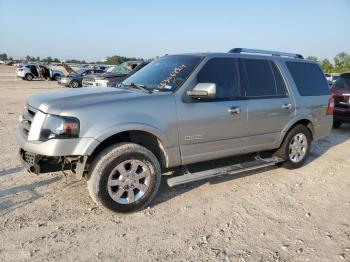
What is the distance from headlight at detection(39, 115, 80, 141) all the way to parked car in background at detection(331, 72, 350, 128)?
792 cm

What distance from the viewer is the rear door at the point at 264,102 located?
5.23m

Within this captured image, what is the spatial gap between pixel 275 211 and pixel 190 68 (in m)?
2.11

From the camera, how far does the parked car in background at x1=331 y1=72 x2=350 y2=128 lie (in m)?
9.48

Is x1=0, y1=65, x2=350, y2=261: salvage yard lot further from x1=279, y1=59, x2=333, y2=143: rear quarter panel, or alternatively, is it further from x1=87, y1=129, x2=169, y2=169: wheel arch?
x1=279, y1=59, x2=333, y2=143: rear quarter panel

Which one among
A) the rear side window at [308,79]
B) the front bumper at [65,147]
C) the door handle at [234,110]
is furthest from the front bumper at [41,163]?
the rear side window at [308,79]

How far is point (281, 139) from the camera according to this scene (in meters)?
5.84

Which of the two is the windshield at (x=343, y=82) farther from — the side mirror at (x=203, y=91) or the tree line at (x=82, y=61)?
the tree line at (x=82, y=61)

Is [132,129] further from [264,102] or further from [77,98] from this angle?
[264,102]

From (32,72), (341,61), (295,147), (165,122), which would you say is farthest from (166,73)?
(341,61)

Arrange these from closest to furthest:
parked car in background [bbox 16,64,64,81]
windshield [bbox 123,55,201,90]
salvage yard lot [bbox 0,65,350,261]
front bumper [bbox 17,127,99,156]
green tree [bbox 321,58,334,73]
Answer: salvage yard lot [bbox 0,65,350,261] → front bumper [bbox 17,127,99,156] → windshield [bbox 123,55,201,90] → parked car in background [bbox 16,64,64,81] → green tree [bbox 321,58,334,73]

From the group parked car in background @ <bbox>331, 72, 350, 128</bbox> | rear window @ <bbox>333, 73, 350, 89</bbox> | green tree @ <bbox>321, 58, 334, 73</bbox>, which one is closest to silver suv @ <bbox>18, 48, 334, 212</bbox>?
parked car in background @ <bbox>331, 72, 350, 128</bbox>

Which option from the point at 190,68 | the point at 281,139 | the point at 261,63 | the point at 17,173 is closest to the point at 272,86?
the point at 261,63

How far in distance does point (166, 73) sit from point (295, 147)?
8.81 ft

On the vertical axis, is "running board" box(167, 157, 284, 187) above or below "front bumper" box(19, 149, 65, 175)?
below
